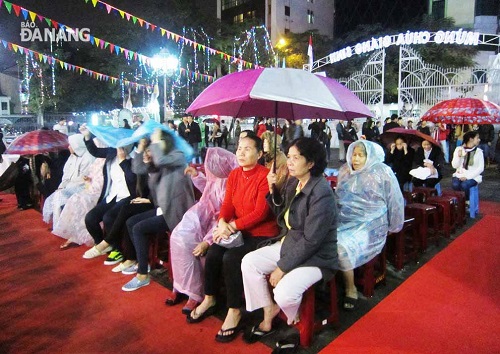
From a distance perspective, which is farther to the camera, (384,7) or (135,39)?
(384,7)

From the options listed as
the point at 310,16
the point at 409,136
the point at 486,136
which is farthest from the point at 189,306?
the point at 310,16

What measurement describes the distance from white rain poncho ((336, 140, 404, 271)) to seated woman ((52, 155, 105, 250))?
10.4ft

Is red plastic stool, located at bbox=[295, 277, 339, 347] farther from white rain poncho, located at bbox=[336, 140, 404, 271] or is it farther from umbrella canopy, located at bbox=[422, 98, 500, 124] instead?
umbrella canopy, located at bbox=[422, 98, 500, 124]

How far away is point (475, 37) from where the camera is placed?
476 inches

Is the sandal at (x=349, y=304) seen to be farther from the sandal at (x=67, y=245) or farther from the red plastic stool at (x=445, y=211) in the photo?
the sandal at (x=67, y=245)

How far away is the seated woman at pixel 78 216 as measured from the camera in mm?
4889

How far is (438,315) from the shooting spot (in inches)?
123

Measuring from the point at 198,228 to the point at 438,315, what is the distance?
2.15 meters

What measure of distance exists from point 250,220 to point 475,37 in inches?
490

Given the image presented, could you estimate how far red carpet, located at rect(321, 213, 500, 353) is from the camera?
271cm

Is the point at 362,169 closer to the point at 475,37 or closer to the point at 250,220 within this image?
the point at 250,220

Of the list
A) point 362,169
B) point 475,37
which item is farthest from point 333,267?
point 475,37

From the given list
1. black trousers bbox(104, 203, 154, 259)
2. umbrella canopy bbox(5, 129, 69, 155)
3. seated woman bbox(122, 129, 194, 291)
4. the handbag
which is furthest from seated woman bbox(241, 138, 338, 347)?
umbrella canopy bbox(5, 129, 69, 155)

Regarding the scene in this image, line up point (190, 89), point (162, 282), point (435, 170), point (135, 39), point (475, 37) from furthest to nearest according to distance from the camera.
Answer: point (190, 89) → point (135, 39) → point (475, 37) → point (435, 170) → point (162, 282)
